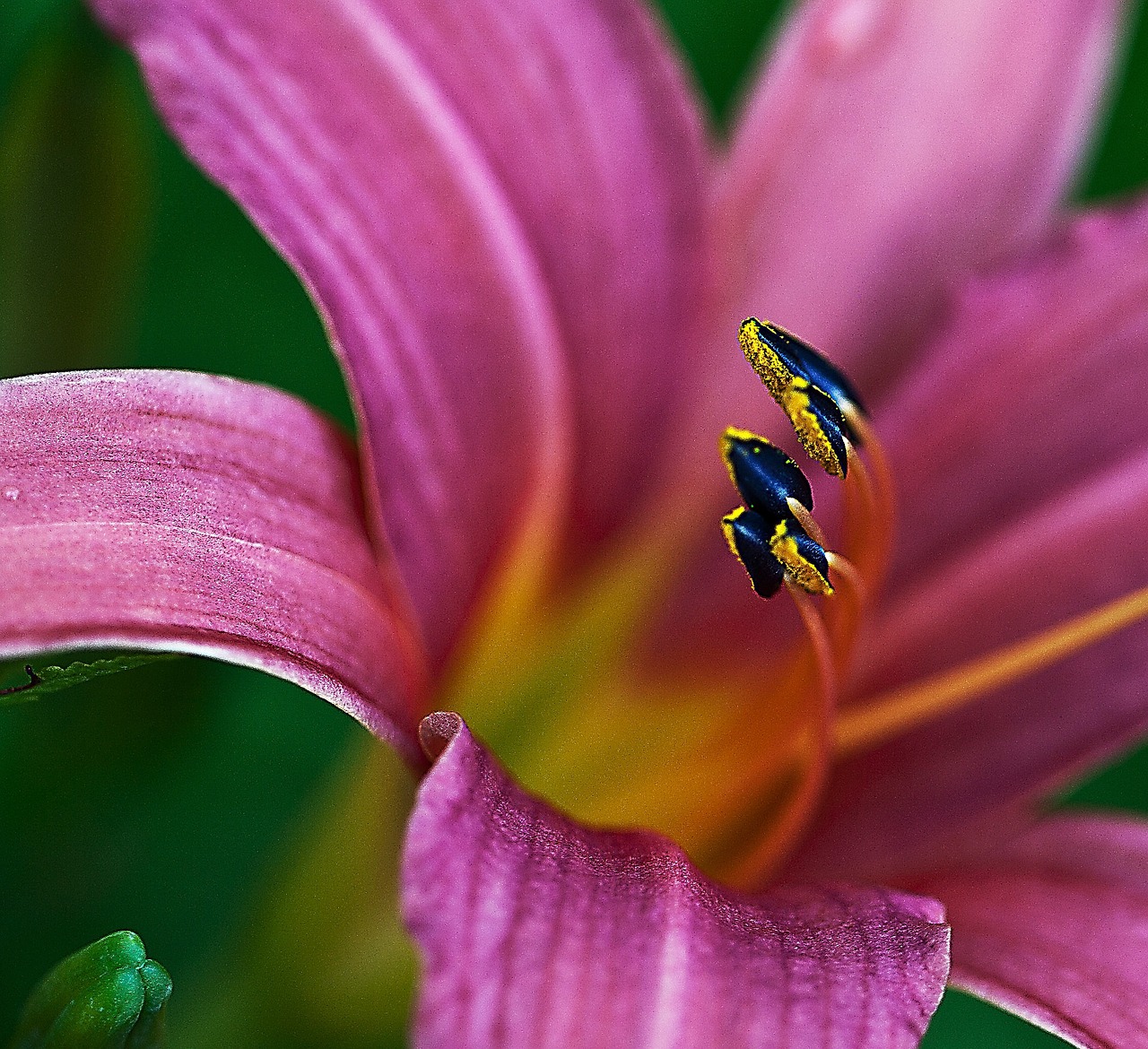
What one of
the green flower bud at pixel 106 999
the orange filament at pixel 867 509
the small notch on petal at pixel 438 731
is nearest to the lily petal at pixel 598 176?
the orange filament at pixel 867 509

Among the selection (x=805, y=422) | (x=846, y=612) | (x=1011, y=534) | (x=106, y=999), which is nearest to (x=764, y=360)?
(x=805, y=422)

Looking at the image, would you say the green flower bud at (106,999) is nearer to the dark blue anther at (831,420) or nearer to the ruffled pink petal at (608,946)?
the ruffled pink petal at (608,946)

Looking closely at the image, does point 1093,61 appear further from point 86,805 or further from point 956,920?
point 86,805

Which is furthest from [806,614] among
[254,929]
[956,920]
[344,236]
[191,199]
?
[191,199]

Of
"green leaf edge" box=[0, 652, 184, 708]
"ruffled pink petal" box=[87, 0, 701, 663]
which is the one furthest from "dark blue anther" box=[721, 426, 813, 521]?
"green leaf edge" box=[0, 652, 184, 708]

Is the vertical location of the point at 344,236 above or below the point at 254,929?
above

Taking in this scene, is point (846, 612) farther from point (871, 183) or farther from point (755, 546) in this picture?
point (871, 183)

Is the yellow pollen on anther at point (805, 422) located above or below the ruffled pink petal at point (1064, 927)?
above
